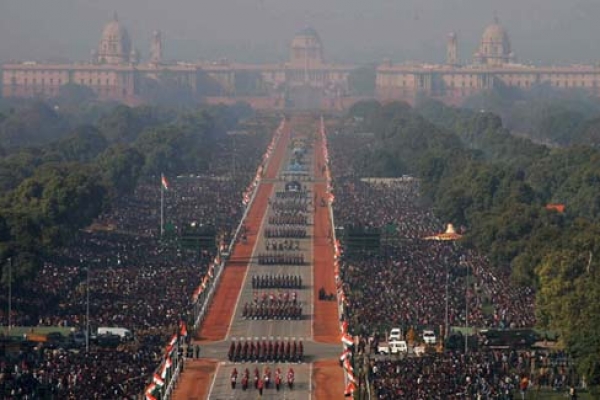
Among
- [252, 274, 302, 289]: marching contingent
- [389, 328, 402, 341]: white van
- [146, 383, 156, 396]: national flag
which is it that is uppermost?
[146, 383, 156, 396]: national flag

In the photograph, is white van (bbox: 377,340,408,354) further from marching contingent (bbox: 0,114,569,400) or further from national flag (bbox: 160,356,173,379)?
national flag (bbox: 160,356,173,379)

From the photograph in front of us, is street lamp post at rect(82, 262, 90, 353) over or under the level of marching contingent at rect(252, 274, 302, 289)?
over

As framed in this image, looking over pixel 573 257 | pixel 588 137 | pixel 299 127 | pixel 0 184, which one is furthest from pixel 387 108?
pixel 573 257

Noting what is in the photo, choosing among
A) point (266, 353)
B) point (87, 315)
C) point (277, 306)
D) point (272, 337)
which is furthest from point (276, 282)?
point (266, 353)

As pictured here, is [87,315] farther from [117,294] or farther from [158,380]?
[158,380]

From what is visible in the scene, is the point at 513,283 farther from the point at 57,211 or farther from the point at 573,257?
the point at 57,211

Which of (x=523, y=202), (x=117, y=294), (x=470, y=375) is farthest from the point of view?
(x=523, y=202)

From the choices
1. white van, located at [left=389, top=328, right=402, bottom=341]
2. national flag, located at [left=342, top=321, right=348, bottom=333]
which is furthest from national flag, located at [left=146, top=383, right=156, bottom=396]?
national flag, located at [left=342, top=321, right=348, bottom=333]
